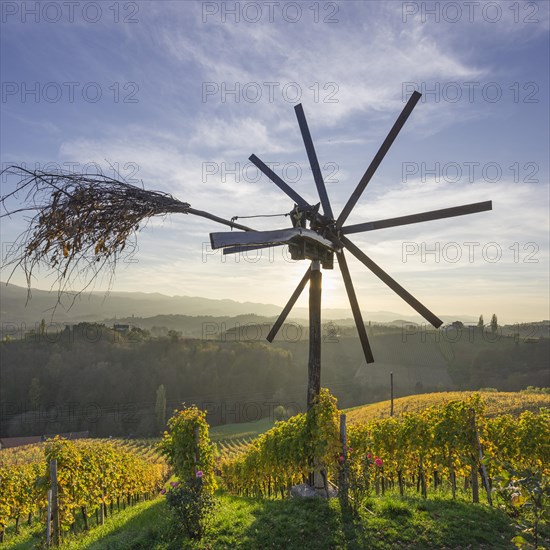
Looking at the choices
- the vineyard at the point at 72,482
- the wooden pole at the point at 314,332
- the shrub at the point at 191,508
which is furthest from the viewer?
the vineyard at the point at 72,482

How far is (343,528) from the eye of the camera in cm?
668

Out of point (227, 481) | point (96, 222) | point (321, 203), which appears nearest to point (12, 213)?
point (96, 222)

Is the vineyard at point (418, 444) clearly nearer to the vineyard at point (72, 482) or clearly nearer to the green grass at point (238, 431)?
the vineyard at point (72, 482)

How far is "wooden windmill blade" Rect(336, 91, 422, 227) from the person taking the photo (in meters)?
7.88

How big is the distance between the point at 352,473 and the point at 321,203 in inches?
203

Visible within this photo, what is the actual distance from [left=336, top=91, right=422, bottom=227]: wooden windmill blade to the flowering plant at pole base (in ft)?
18.7

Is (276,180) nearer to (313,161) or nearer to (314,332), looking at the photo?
(313,161)

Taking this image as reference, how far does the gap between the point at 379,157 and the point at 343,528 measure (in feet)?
21.5

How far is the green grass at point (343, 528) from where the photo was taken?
638 cm

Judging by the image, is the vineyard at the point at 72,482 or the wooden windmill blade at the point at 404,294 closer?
the wooden windmill blade at the point at 404,294

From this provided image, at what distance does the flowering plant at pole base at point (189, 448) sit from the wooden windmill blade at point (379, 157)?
569cm

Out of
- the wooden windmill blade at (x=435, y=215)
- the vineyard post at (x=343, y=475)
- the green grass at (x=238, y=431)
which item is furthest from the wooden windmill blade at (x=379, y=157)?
the green grass at (x=238, y=431)

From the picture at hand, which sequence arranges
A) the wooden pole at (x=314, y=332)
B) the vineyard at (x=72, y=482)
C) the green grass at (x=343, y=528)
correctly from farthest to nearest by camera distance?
the vineyard at (x=72, y=482) < the wooden pole at (x=314, y=332) < the green grass at (x=343, y=528)

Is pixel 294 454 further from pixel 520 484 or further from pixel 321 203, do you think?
pixel 520 484
